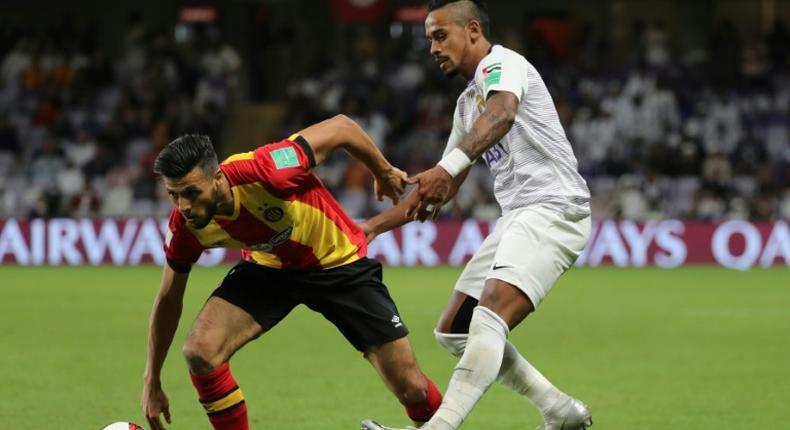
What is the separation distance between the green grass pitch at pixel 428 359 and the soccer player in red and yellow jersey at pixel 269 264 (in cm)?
128

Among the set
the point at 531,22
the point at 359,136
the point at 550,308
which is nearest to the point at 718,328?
the point at 550,308

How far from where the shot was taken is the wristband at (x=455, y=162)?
5215 mm

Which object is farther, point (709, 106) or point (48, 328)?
point (709, 106)

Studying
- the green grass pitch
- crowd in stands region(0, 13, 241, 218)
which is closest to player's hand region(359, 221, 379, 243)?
the green grass pitch

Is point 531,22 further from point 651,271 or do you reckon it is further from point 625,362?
point 625,362

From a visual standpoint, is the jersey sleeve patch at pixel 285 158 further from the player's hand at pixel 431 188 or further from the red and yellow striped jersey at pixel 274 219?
the player's hand at pixel 431 188

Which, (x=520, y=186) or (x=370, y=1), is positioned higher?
(x=520, y=186)

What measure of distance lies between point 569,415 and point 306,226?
4.88 ft

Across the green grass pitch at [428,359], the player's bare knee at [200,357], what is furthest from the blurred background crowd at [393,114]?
the player's bare knee at [200,357]

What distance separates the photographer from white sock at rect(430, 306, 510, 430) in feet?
16.9

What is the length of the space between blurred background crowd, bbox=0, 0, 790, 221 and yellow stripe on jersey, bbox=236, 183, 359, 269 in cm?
1359

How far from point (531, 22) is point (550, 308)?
1592 cm

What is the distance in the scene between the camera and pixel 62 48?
23984 mm

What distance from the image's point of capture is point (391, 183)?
5.59m
